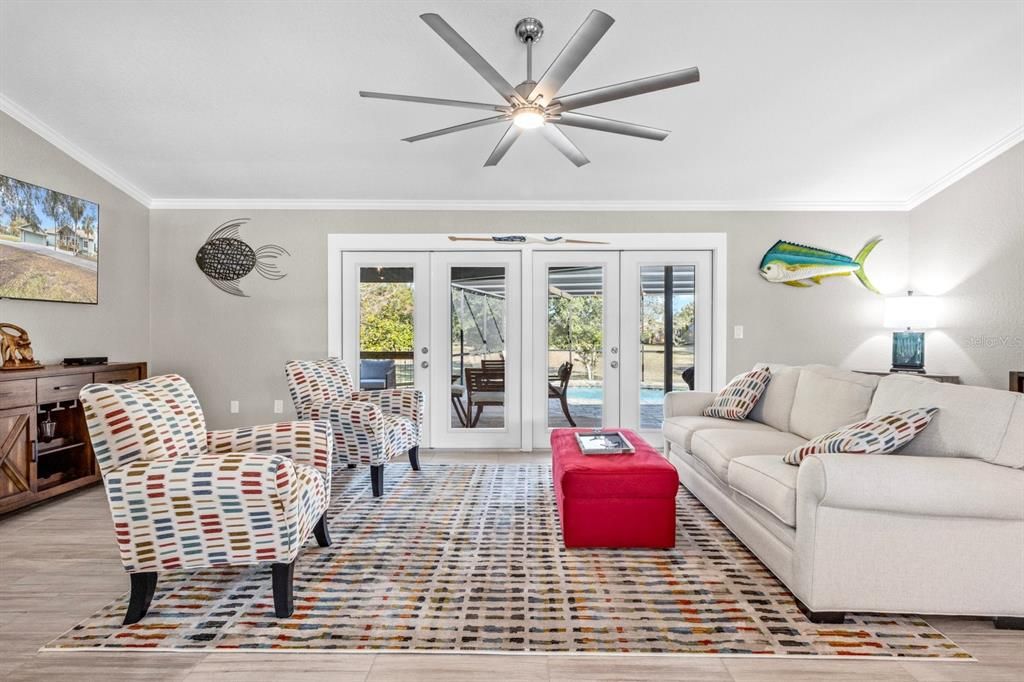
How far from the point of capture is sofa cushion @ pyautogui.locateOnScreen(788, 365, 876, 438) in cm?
270

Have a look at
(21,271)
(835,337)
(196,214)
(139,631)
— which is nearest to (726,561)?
(139,631)

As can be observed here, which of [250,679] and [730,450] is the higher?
[730,450]

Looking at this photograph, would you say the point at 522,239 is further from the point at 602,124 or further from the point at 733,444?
the point at 733,444

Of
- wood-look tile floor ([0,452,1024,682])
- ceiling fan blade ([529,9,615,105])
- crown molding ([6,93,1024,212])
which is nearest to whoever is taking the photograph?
wood-look tile floor ([0,452,1024,682])

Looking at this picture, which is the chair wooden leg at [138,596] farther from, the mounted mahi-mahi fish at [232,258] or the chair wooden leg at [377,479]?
the mounted mahi-mahi fish at [232,258]

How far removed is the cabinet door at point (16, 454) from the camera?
2904 mm

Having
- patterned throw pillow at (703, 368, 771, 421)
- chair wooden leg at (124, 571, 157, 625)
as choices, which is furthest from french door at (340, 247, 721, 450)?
chair wooden leg at (124, 571, 157, 625)

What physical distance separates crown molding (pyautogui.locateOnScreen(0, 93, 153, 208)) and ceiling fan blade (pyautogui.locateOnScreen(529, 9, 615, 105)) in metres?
3.35

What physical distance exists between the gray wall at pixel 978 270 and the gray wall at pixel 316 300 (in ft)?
1.75

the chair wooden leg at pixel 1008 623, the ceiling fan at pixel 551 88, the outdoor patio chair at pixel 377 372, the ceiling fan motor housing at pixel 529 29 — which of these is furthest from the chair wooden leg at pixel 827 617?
the outdoor patio chair at pixel 377 372

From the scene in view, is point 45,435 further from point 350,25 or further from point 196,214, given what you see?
point 350,25

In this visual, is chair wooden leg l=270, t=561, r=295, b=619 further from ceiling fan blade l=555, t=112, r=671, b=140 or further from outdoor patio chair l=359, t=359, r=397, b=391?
outdoor patio chair l=359, t=359, r=397, b=391

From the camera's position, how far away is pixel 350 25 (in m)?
2.51

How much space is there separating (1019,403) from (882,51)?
184 centimetres
